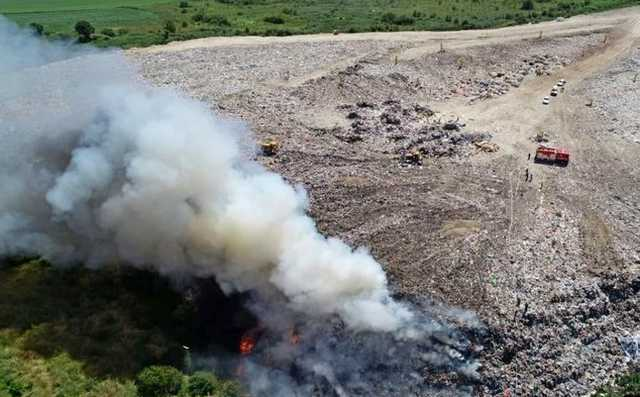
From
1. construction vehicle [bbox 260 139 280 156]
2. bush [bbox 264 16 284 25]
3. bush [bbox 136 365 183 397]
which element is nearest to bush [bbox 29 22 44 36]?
bush [bbox 264 16 284 25]

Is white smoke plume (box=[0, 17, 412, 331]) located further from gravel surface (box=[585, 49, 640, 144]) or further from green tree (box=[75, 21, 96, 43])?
green tree (box=[75, 21, 96, 43])

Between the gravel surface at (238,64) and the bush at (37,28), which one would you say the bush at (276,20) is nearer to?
the gravel surface at (238,64)

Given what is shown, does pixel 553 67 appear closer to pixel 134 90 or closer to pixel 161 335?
pixel 134 90

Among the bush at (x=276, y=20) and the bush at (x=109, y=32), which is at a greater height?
the bush at (x=276, y=20)

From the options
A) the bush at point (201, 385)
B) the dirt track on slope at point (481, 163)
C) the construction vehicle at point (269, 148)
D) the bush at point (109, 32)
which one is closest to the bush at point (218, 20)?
the dirt track on slope at point (481, 163)

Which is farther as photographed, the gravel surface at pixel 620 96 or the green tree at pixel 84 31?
the green tree at pixel 84 31
